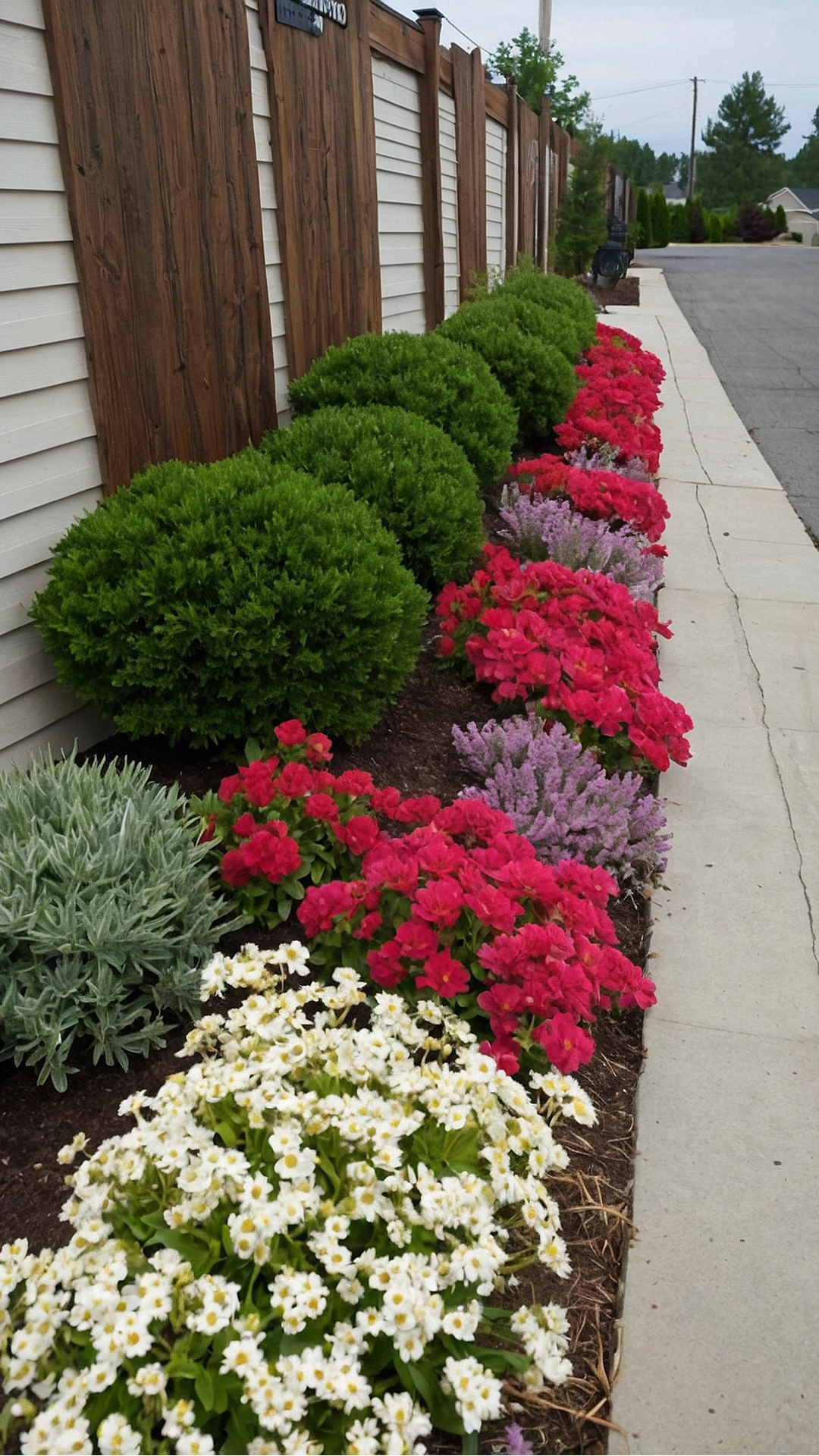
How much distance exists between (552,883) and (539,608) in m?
1.78

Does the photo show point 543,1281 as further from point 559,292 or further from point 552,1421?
point 559,292

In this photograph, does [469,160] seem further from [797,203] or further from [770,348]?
[797,203]

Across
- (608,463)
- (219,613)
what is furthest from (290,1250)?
(608,463)

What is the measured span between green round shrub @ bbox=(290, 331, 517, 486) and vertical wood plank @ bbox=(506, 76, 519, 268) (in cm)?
999

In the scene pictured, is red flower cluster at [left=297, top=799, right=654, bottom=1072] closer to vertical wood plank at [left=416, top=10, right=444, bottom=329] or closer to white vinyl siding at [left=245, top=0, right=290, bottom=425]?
white vinyl siding at [left=245, top=0, right=290, bottom=425]

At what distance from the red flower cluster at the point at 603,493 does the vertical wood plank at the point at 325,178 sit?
1.32 meters


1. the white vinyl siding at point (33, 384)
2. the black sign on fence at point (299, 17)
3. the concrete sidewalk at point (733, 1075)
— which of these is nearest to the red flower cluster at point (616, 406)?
the concrete sidewalk at point (733, 1075)

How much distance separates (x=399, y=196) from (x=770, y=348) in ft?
28.8

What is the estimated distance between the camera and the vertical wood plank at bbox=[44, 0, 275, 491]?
131 inches

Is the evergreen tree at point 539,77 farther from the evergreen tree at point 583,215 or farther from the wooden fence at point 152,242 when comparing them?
the wooden fence at point 152,242

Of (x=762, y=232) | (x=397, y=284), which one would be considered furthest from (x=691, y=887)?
(x=762, y=232)

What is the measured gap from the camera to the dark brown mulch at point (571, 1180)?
1.81 m

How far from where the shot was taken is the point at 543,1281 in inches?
79.0

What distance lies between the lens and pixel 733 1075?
2.52 meters
